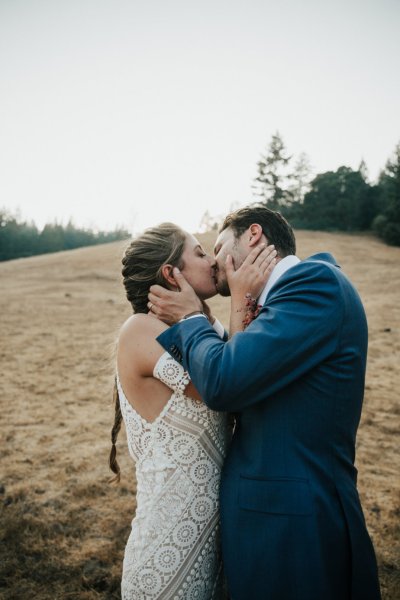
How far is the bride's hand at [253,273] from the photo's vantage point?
211 centimetres

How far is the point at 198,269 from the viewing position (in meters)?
2.49

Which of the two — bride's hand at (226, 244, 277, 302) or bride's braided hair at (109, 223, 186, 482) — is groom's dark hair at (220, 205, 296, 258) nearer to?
bride's hand at (226, 244, 277, 302)

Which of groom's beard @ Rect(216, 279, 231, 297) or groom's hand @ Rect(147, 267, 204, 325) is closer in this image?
groom's hand @ Rect(147, 267, 204, 325)

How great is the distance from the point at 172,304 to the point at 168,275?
0.37m

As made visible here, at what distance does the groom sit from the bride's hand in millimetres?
276

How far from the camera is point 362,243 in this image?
4303 cm

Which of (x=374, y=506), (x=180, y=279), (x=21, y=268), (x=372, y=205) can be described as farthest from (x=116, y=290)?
(x=372, y=205)

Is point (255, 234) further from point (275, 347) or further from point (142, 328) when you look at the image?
point (275, 347)

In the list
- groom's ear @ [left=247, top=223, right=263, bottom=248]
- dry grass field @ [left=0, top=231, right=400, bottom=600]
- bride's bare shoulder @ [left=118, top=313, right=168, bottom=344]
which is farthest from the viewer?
dry grass field @ [left=0, top=231, right=400, bottom=600]

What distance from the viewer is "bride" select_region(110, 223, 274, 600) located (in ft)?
6.49

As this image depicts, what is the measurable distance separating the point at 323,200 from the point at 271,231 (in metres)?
59.6

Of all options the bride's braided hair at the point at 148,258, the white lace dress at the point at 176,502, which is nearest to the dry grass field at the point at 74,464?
the bride's braided hair at the point at 148,258

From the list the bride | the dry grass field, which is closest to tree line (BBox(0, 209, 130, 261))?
the dry grass field

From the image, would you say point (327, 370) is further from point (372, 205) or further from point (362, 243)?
point (372, 205)
